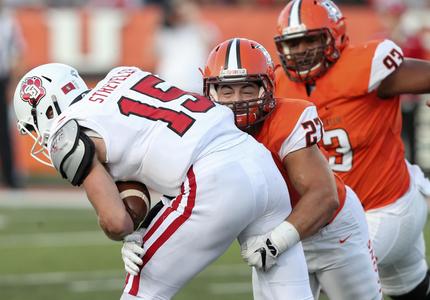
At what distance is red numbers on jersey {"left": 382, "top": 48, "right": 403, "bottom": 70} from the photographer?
476cm

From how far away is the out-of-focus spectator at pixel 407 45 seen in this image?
954cm

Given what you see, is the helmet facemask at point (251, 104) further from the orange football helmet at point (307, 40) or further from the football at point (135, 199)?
the orange football helmet at point (307, 40)

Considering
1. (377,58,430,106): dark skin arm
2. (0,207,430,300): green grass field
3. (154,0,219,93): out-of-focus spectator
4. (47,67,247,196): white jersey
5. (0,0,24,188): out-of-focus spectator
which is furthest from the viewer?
(154,0,219,93): out-of-focus spectator

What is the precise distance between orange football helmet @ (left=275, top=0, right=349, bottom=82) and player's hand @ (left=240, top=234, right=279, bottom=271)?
1168mm

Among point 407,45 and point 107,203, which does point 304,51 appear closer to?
point 107,203

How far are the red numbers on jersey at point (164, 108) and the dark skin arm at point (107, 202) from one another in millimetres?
236

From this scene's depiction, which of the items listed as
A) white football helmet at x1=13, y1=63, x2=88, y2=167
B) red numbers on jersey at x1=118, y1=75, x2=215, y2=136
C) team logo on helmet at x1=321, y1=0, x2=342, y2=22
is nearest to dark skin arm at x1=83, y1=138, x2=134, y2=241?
red numbers on jersey at x1=118, y1=75, x2=215, y2=136

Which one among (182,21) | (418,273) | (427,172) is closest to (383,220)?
(418,273)

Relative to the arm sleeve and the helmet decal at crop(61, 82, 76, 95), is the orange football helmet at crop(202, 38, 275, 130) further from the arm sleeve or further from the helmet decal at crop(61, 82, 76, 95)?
the arm sleeve

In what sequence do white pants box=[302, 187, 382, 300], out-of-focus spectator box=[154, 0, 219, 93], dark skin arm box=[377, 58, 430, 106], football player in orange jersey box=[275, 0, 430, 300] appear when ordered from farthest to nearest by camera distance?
out-of-focus spectator box=[154, 0, 219, 93], football player in orange jersey box=[275, 0, 430, 300], dark skin arm box=[377, 58, 430, 106], white pants box=[302, 187, 382, 300]

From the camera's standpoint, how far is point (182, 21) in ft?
36.7

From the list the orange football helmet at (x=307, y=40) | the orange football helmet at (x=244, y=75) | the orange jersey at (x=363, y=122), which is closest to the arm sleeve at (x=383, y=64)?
the orange jersey at (x=363, y=122)

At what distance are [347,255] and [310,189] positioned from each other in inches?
20.9

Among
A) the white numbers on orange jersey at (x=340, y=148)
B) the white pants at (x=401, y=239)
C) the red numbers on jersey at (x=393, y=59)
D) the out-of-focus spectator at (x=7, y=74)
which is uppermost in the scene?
the red numbers on jersey at (x=393, y=59)
